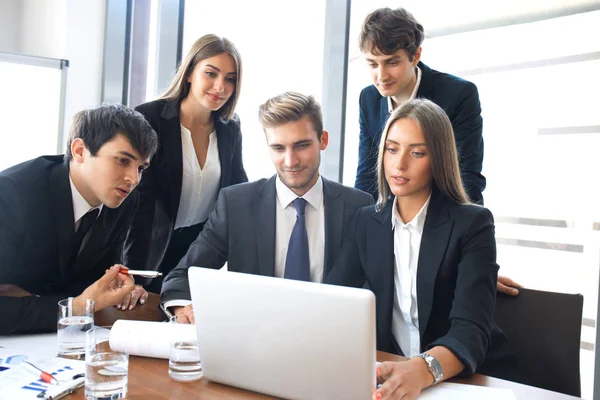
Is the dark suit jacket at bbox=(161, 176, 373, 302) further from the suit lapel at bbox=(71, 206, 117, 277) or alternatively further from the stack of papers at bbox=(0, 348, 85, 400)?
the stack of papers at bbox=(0, 348, 85, 400)

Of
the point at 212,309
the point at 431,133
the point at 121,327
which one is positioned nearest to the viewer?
the point at 212,309

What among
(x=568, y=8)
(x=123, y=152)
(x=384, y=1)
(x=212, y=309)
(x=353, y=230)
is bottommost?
(x=212, y=309)

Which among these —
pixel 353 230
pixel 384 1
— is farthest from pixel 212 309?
pixel 384 1

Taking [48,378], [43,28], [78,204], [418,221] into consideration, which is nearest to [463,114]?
[418,221]

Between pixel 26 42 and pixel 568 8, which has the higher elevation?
pixel 26 42

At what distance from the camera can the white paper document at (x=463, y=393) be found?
3.65ft

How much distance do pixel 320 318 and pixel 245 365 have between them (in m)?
0.21

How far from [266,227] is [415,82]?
31.8 inches

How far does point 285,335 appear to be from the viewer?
3.32ft

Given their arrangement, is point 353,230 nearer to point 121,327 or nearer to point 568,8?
point 121,327

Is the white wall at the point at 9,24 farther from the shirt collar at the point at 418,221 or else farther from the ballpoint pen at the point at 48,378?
the ballpoint pen at the point at 48,378

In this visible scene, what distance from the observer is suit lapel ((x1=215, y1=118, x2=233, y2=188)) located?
2.61 meters

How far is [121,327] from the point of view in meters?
1.31

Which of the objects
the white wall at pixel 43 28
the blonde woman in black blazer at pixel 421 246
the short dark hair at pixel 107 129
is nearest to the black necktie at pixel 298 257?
the blonde woman in black blazer at pixel 421 246
